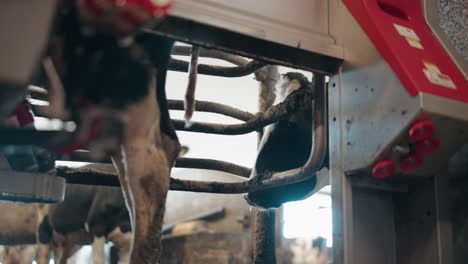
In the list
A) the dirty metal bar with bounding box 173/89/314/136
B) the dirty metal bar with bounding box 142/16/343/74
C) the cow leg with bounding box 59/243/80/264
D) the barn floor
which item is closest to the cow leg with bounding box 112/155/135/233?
the dirty metal bar with bounding box 142/16/343/74

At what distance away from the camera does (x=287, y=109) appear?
161cm

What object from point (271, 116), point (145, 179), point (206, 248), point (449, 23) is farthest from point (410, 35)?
point (206, 248)

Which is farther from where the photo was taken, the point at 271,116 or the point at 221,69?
the point at 221,69

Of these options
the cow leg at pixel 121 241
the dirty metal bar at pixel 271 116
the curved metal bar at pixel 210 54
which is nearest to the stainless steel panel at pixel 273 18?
the dirty metal bar at pixel 271 116

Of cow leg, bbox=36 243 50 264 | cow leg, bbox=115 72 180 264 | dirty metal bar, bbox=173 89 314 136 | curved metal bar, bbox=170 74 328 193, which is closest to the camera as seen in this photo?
cow leg, bbox=115 72 180 264

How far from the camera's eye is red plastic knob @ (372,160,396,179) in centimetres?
124

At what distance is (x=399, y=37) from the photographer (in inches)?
52.6

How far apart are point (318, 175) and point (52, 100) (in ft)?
3.41

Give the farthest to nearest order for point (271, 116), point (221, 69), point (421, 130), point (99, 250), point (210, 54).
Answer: point (99, 250), point (210, 54), point (221, 69), point (271, 116), point (421, 130)

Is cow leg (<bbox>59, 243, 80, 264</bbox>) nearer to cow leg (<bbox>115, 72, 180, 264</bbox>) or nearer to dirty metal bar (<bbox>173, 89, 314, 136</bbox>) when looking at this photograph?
dirty metal bar (<bbox>173, 89, 314, 136</bbox>)

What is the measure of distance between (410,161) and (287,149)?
0.52 m

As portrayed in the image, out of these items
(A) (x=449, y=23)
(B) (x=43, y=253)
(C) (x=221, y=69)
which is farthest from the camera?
(B) (x=43, y=253)

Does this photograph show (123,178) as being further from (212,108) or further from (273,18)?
(212,108)

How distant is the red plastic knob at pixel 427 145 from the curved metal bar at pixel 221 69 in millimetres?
798
